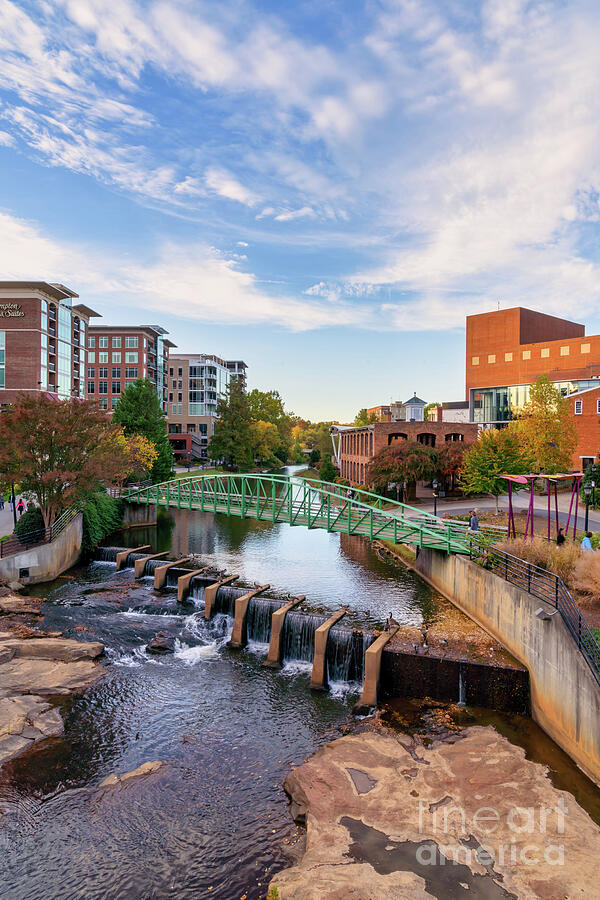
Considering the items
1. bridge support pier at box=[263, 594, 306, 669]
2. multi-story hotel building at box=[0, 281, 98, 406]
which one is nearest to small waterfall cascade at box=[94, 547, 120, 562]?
bridge support pier at box=[263, 594, 306, 669]

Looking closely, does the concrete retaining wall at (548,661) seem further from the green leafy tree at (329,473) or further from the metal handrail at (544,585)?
the green leafy tree at (329,473)

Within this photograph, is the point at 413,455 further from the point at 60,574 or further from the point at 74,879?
the point at 74,879

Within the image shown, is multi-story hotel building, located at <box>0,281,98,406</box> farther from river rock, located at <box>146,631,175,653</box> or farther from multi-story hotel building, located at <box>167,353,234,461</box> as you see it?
river rock, located at <box>146,631,175,653</box>

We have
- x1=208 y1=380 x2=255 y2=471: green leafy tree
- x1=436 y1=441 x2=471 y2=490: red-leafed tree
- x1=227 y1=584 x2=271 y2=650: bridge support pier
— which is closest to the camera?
x1=227 y1=584 x2=271 y2=650: bridge support pier

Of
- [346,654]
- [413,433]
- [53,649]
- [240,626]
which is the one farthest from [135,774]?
[413,433]

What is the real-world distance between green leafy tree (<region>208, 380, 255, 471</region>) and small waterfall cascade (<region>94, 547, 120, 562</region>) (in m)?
48.5

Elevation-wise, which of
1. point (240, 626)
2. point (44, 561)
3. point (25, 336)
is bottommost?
point (240, 626)

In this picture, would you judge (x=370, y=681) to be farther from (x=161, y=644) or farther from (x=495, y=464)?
(x=495, y=464)

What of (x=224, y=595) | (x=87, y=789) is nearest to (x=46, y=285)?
(x=224, y=595)

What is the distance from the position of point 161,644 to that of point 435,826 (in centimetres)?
1333

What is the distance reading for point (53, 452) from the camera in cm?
3212

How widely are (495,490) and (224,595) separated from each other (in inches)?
801

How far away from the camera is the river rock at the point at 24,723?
47.3 feet

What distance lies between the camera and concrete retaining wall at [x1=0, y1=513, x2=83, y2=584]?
2806cm
